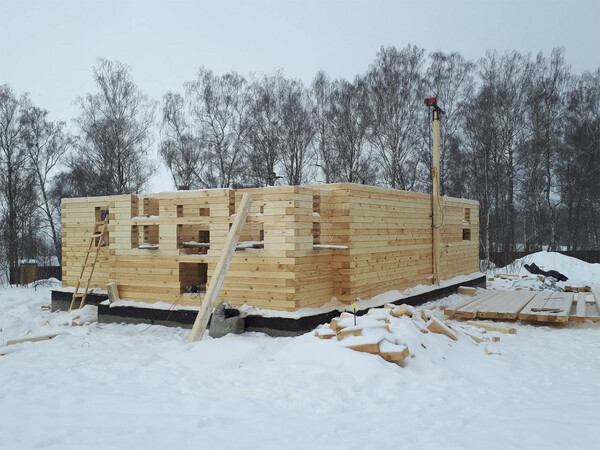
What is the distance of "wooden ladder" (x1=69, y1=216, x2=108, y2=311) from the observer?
1143 centimetres

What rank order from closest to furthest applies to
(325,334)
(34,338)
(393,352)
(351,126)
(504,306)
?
(393,352), (325,334), (34,338), (504,306), (351,126)

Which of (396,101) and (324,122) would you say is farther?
(324,122)

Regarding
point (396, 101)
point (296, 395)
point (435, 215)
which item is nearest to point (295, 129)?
point (396, 101)

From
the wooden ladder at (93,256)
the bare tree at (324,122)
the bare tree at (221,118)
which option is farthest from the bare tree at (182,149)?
the wooden ladder at (93,256)

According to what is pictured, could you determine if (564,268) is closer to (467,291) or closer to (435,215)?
(467,291)

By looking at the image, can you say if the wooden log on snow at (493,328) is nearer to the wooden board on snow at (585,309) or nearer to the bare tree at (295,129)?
the wooden board on snow at (585,309)

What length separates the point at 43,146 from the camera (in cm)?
2528

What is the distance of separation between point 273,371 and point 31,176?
23964 millimetres

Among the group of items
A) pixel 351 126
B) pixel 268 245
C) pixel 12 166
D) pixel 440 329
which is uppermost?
pixel 351 126

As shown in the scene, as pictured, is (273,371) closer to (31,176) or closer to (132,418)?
(132,418)

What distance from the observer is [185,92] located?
25000 millimetres

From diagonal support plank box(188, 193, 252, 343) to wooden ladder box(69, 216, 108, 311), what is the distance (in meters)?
4.49

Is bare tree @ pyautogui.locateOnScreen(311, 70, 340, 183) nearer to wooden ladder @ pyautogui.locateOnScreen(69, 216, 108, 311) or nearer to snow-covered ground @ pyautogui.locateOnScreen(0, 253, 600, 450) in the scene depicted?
wooden ladder @ pyautogui.locateOnScreen(69, 216, 108, 311)

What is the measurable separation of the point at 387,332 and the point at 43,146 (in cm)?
2467
